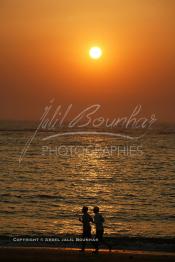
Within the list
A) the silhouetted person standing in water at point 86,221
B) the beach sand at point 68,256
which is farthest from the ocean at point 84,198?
the silhouetted person standing in water at point 86,221

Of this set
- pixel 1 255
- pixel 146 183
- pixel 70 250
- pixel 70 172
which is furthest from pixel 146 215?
pixel 70 172

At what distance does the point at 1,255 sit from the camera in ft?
66.6

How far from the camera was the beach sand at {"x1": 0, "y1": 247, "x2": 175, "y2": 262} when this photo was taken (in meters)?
19.8

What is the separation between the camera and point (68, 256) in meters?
20.4

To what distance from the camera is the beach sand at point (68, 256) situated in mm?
19844

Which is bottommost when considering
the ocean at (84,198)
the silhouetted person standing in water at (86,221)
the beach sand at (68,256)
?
the beach sand at (68,256)

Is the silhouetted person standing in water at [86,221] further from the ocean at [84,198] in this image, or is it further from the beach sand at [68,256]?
the ocean at [84,198]

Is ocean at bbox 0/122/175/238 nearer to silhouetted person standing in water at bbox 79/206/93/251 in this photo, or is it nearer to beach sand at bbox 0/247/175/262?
beach sand at bbox 0/247/175/262

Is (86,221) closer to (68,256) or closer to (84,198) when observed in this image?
(68,256)

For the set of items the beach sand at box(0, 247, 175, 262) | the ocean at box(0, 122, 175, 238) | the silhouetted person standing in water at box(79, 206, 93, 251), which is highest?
the ocean at box(0, 122, 175, 238)

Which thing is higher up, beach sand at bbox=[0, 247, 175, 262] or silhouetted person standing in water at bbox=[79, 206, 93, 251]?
silhouetted person standing in water at bbox=[79, 206, 93, 251]

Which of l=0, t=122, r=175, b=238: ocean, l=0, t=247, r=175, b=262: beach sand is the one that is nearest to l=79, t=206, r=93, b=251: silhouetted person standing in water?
l=0, t=247, r=175, b=262: beach sand

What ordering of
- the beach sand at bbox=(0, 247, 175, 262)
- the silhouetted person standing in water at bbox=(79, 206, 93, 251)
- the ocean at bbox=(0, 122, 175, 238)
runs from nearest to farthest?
the beach sand at bbox=(0, 247, 175, 262), the silhouetted person standing in water at bbox=(79, 206, 93, 251), the ocean at bbox=(0, 122, 175, 238)

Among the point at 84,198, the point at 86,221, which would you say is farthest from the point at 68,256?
the point at 84,198
